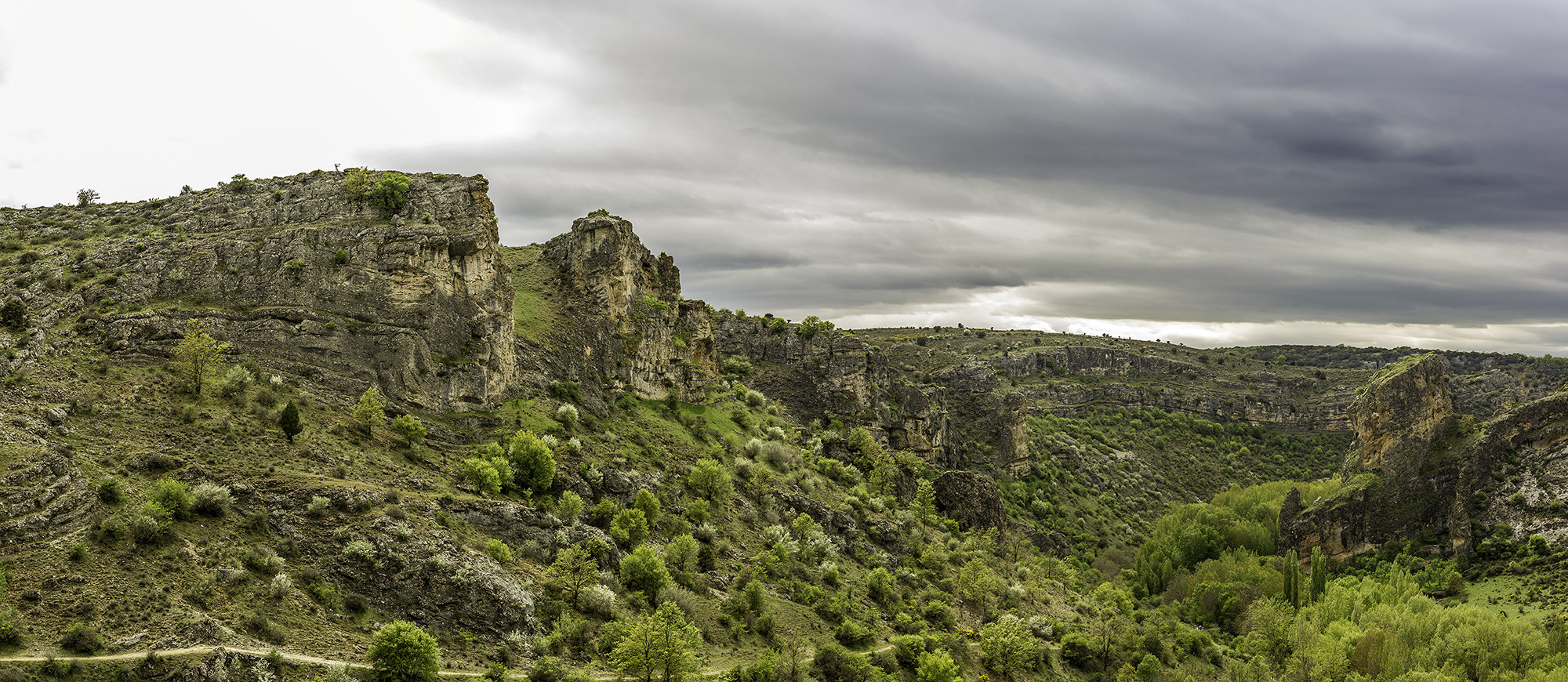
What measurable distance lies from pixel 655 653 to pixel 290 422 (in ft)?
82.1

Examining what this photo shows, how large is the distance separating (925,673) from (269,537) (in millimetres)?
42278

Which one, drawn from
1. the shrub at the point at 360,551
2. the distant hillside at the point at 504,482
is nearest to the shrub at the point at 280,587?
the distant hillside at the point at 504,482

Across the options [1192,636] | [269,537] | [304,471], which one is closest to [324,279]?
[304,471]

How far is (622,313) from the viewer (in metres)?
82.2

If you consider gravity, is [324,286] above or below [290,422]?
above

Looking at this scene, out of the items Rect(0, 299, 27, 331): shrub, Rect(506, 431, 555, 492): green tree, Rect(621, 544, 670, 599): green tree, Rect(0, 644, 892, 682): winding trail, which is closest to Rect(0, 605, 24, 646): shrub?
Rect(0, 644, 892, 682): winding trail

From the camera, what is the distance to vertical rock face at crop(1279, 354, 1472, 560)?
355ft

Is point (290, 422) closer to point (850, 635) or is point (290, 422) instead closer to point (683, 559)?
point (683, 559)

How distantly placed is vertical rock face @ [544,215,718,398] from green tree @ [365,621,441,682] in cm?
4088

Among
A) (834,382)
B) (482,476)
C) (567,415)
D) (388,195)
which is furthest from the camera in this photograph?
(834,382)

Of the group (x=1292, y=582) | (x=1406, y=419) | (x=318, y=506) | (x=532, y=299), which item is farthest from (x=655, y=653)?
(x=1406, y=419)

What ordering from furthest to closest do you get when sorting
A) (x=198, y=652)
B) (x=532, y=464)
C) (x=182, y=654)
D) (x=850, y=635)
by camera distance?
(x=850, y=635) < (x=532, y=464) < (x=198, y=652) < (x=182, y=654)

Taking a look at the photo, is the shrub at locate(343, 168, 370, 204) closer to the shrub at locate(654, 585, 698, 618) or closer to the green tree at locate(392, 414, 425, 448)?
the green tree at locate(392, 414, 425, 448)

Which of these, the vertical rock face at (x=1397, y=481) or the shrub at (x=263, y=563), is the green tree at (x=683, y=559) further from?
the vertical rock face at (x=1397, y=481)
